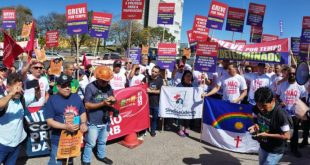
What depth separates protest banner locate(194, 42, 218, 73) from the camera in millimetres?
7715

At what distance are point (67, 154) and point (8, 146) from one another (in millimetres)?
764

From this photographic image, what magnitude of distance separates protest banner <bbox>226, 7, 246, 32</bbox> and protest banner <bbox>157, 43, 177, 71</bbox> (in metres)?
3.71

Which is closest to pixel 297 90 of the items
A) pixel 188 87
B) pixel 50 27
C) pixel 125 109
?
pixel 188 87

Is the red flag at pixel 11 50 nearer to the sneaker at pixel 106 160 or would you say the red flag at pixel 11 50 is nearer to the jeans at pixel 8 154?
the jeans at pixel 8 154

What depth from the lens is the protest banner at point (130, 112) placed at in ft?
22.0

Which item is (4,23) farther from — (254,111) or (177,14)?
(177,14)

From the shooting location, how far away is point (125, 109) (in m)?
6.89

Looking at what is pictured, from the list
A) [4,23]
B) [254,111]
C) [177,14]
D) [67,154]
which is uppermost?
[177,14]

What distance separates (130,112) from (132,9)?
398cm

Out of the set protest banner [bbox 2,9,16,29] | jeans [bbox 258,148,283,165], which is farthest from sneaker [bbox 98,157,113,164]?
protest banner [bbox 2,9,16,29]

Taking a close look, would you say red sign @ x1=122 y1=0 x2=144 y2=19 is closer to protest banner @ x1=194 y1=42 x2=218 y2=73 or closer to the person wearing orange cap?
protest banner @ x1=194 y1=42 x2=218 y2=73

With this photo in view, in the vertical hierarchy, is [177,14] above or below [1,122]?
above

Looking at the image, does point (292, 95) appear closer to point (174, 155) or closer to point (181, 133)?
point (181, 133)

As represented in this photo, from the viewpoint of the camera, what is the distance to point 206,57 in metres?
7.84
